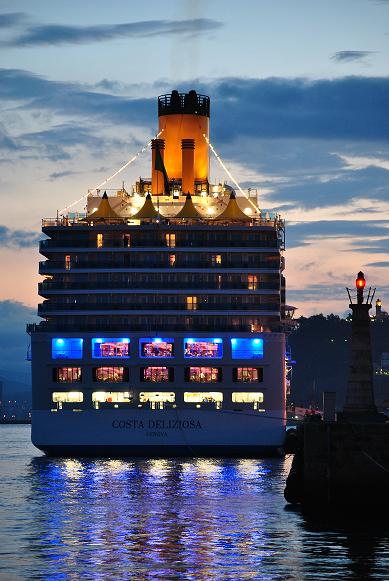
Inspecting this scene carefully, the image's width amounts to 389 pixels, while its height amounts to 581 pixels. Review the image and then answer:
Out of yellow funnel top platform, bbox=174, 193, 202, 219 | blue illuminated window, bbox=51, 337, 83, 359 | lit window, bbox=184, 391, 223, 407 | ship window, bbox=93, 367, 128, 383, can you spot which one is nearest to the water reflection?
lit window, bbox=184, 391, 223, 407

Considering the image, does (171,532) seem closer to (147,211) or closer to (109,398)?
(109,398)

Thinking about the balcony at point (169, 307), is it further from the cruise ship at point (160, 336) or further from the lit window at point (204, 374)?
the lit window at point (204, 374)

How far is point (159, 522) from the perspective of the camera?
68.8 meters

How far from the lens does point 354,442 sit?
6875cm

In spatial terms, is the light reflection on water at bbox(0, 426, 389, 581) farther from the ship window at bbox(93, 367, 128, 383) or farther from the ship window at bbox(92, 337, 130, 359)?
the ship window at bbox(92, 337, 130, 359)

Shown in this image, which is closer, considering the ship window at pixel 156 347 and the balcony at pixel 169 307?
the ship window at pixel 156 347

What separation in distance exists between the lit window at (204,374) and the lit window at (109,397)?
13.5 feet

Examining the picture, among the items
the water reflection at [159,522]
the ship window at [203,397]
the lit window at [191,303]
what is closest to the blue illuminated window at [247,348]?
the ship window at [203,397]

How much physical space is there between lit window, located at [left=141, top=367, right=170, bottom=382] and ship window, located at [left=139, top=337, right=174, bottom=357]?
1.00 m

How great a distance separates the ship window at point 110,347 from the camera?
107 m

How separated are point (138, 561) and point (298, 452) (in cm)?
1944

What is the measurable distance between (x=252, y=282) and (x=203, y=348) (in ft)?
18.6

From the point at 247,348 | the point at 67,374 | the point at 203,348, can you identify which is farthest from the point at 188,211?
the point at 67,374

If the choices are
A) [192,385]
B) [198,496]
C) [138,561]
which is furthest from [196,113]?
[138,561]
